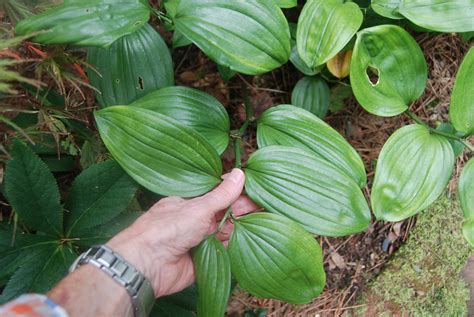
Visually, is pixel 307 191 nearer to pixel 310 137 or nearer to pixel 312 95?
pixel 310 137

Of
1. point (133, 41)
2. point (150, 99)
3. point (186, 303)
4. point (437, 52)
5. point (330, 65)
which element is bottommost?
point (186, 303)

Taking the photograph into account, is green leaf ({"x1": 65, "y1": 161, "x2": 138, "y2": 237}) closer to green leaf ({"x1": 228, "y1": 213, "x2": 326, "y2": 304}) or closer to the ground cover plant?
the ground cover plant

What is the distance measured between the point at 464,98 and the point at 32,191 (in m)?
1.04

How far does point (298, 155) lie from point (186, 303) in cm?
47

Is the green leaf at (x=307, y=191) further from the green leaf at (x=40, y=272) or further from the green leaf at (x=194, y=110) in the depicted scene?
the green leaf at (x=40, y=272)

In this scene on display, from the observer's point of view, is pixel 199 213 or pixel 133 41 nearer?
pixel 199 213

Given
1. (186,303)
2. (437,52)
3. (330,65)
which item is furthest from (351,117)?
(186,303)

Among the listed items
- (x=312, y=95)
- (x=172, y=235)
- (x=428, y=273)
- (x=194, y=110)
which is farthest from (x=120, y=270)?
(x=428, y=273)

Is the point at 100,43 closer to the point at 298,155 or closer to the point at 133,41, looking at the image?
the point at 133,41

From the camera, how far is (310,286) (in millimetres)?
1039

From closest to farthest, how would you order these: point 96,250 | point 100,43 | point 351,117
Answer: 1. point 96,250
2. point 100,43
3. point 351,117

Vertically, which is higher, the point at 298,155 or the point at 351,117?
the point at 298,155

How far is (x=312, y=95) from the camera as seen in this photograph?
1421 mm

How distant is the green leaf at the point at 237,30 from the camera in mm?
1058
